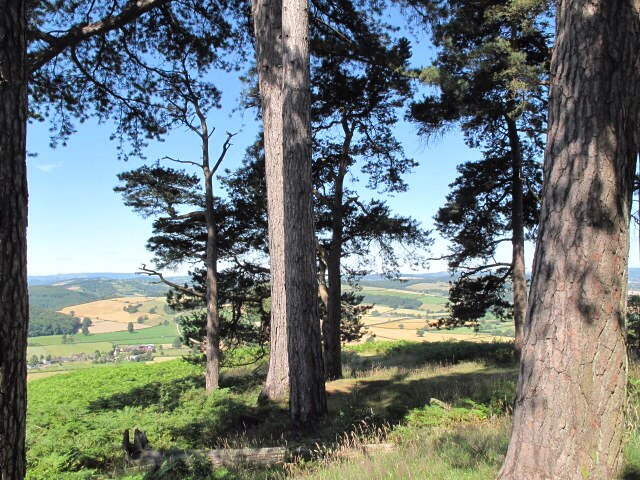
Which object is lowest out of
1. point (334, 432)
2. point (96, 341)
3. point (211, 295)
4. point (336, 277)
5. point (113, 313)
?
point (96, 341)

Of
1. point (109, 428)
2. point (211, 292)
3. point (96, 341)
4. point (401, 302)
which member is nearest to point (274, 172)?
point (109, 428)

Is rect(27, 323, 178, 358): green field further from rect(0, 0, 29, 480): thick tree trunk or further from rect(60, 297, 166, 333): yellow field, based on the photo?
rect(0, 0, 29, 480): thick tree trunk

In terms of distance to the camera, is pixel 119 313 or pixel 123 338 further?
pixel 119 313

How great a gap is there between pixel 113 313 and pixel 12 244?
292 ft

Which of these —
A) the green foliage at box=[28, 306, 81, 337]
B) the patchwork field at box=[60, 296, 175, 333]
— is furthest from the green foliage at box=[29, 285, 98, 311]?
the green foliage at box=[28, 306, 81, 337]

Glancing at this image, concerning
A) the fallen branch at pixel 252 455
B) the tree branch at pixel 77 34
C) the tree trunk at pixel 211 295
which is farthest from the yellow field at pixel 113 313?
the fallen branch at pixel 252 455

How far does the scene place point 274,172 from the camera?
25.3ft

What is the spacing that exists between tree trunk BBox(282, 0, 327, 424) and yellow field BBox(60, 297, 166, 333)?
68.2 meters

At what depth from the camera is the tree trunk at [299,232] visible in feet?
20.9

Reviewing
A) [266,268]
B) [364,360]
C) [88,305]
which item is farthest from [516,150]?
[88,305]

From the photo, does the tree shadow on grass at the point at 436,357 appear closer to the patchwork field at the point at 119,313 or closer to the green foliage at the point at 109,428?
the green foliage at the point at 109,428

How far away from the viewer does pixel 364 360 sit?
17281 mm

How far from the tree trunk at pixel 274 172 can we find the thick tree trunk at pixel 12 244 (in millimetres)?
5319

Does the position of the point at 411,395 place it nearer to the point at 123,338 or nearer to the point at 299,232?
the point at 299,232
